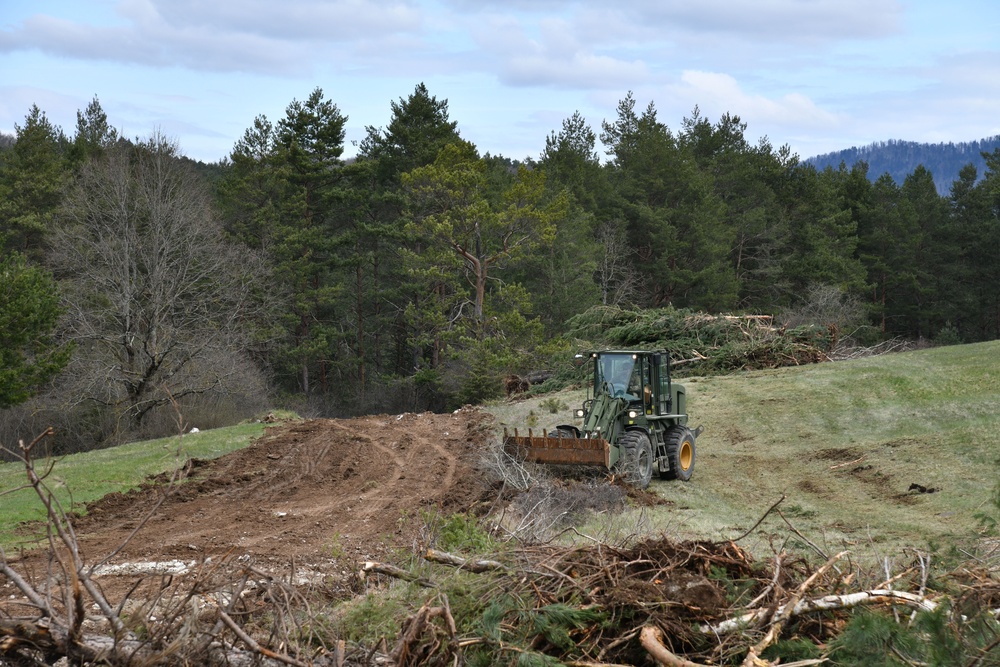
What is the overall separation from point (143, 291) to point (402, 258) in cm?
1576

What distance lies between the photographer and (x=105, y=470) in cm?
1644

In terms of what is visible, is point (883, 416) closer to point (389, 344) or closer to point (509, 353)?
point (509, 353)

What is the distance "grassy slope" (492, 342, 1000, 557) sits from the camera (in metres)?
12.2

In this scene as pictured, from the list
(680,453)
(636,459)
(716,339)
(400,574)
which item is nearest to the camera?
(400,574)

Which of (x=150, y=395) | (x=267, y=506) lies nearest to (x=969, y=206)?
(x=150, y=395)

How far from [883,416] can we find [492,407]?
34.8 ft

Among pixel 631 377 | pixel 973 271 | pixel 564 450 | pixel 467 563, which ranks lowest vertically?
pixel 564 450

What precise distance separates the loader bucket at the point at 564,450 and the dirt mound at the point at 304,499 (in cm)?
92

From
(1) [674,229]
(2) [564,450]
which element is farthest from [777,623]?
(1) [674,229]

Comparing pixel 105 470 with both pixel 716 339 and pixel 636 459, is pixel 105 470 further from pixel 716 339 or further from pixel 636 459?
pixel 716 339

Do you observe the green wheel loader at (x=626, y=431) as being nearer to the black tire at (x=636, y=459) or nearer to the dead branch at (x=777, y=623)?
the black tire at (x=636, y=459)

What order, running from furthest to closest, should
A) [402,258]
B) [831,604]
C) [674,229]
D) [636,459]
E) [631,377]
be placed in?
1. [674,229]
2. [402,258]
3. [631,377]
4. [636,459]
5. [831,604]

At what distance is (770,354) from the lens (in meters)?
27.0

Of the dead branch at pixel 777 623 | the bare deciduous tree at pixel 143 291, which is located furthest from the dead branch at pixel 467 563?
the bare deciduous tree at pixel 143 291
